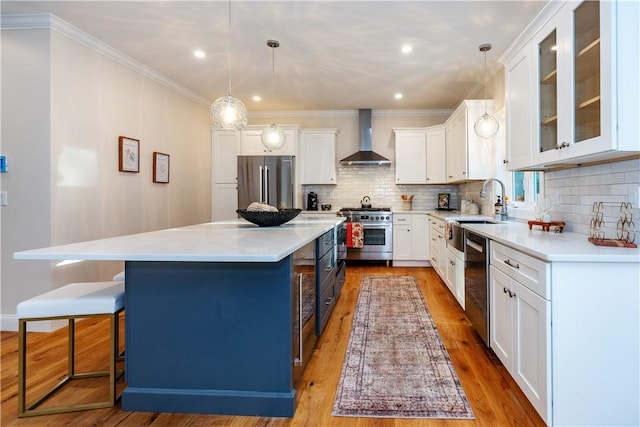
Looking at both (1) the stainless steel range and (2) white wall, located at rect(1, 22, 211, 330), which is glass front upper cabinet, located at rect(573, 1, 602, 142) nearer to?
(1) the stainless steel range

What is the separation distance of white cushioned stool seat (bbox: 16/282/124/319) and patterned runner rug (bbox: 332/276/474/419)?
51.2 inches

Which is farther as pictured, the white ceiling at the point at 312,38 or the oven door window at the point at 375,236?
the oven door window at the point at 375,236

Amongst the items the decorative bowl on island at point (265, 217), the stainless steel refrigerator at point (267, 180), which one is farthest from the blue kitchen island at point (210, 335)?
the stainless steel refrigerator at point (267, 180)

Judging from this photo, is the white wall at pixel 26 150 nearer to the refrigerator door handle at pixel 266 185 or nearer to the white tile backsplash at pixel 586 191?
the refrigerator door handle at pixel 266 185

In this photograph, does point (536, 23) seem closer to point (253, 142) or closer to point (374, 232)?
point (374, 232)

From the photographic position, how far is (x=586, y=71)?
5.94 ft

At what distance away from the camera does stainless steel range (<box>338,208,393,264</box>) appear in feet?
18.1

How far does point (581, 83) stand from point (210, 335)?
7.68 ft

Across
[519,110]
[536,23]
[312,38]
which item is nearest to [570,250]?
[519,110]

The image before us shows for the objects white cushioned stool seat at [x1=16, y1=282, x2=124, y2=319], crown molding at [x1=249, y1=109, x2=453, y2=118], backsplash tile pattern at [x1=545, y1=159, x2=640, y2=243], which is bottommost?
white cushioned stool seat at [x1=16, y1=282, x2=124, y2=319]

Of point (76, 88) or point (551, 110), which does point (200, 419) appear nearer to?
point (551, 110)

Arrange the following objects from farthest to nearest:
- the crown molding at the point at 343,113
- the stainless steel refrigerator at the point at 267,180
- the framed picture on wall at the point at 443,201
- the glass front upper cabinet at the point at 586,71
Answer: the crown molding at the point at 343,113 → the framed picture on wall at the point at 443,201 → the stainless steel refrigerator at the point at 267,180 → the glass front upper cabinet at the point at 586,71

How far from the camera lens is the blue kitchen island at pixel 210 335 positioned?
1.75m

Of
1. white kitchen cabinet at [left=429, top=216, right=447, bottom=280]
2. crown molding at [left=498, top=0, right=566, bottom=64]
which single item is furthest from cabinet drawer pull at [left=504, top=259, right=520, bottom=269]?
white kitchen cabinet at [left=429, top=216, right=447, bottom=280]
